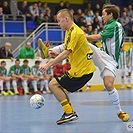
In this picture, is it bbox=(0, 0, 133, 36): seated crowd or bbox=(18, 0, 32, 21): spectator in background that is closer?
bbox=(18, 0, 32, 21): spectator in background

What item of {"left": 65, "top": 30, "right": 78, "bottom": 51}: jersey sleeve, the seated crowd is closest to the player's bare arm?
{"left": 65, "top": 30, "right": 78, "bottom": 51}: jersey sleeve

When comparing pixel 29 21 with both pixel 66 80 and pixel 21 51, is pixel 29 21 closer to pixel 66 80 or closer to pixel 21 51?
pixel 21 51

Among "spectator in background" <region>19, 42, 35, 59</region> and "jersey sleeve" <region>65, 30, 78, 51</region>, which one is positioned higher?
"jersey sleeve" <region>65, 30, 78, 51</region>

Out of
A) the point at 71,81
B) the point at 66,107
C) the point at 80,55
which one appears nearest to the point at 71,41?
the point at 80,55

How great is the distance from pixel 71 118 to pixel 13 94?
1031 cm

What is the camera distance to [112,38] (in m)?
8.12

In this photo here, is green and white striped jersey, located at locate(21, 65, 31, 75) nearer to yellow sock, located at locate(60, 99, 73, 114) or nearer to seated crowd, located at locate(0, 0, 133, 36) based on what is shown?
seated crowd, located at locate(0, 0, 133, 36)

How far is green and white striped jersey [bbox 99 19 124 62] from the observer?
317 inches

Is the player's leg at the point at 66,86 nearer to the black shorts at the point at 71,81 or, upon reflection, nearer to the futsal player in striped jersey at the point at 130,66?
the black shorts at the point at 71,81

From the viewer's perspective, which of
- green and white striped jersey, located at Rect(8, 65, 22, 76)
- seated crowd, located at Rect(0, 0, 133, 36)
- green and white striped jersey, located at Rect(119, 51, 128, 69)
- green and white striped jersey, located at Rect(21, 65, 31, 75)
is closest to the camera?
green and white striped jersey, located at Rect(8, 65, 22, 76)

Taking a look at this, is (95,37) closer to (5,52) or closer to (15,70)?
(15,70)

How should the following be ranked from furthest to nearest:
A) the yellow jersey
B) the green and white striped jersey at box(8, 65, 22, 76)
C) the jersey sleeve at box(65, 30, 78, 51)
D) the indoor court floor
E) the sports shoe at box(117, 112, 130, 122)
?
the green and white striped jersey at box(8, 65, 22, 76)
the sports shoe at box(117, 112, 130, 122)
the yellow jersey
the jersey sleeve at box(65, 30, 78, 51)
the indoor court floor

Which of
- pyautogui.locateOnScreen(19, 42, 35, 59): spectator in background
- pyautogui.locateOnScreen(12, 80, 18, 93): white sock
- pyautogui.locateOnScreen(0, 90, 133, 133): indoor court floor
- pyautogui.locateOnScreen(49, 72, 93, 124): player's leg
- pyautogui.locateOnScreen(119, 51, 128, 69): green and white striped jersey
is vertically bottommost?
pyautogui.locateOnScreen(12, 80, 18, 93): white sock

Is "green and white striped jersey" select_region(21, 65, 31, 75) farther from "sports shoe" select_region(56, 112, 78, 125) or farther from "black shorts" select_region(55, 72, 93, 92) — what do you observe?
"sports shoe" select_region(56, 112, 78, 125)
